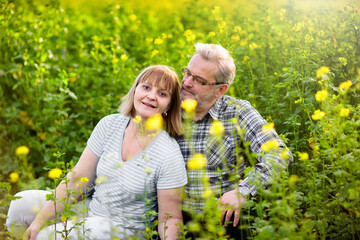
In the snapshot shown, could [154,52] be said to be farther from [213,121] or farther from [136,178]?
[136,178]

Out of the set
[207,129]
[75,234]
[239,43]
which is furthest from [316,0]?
[75,234]

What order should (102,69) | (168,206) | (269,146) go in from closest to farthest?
(269,146) < (168,206) < (102,69)

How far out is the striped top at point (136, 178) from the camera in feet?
7.50

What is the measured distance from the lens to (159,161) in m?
2.30

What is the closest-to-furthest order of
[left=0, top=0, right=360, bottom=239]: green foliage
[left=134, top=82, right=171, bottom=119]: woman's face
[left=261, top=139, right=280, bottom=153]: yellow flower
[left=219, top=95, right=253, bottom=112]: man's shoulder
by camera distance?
[left=261, top=139, right=280, bottom=153]: yellow flower → [left=134, top=82, right=171, bottom=119]: woman's face → [left=219, top=95, right=253, bottom=112]: man's shoulder → [left=0, top=0, right=360, bottom=239]: green foliage

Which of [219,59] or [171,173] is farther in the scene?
[219,59]

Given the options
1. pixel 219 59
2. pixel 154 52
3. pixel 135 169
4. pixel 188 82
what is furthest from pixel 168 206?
pixel 154 52

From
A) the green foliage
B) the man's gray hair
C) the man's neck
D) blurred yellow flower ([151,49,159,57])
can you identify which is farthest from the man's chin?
blurred yellow flower ([151,49,159,57])

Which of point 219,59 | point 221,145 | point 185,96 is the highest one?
point 219,59

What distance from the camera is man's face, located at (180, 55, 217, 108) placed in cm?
268

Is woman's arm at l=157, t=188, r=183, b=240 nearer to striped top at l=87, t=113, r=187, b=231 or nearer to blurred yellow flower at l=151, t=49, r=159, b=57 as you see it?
striped top at l=87, t=113, r=187, b=231

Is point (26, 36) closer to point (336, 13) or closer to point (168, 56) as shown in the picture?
point (168, 56)

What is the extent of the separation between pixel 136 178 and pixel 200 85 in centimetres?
81

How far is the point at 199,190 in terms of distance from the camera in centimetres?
254
